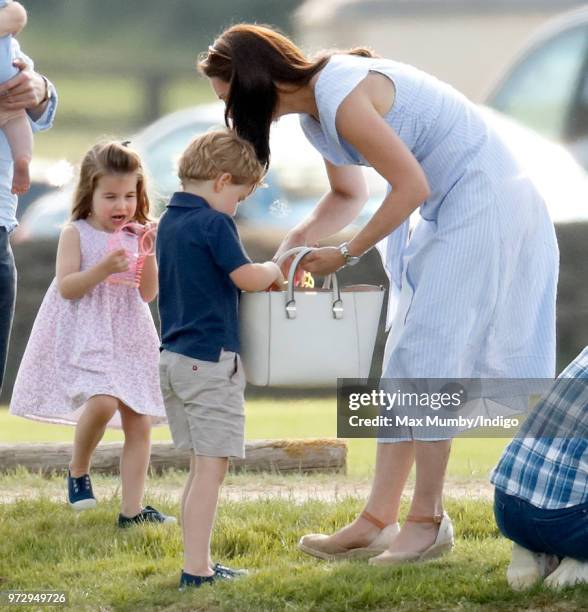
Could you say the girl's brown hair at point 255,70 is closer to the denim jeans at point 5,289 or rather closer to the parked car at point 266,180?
the denim jeans at point 5,289

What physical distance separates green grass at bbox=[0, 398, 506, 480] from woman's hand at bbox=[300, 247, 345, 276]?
10.8 feet

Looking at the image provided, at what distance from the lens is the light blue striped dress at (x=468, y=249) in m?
3.54

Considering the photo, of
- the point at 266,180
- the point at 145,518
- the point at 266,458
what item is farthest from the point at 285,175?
the point at 145,518

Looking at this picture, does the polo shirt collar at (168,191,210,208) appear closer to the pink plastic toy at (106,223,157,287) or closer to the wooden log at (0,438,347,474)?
the pink plastic toy at (106,223,157,287)

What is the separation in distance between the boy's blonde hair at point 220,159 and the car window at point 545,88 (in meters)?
6.11

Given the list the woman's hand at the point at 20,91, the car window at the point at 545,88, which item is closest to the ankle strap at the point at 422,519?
the woman's hand at the point at 20,91

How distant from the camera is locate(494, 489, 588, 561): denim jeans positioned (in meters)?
3.17

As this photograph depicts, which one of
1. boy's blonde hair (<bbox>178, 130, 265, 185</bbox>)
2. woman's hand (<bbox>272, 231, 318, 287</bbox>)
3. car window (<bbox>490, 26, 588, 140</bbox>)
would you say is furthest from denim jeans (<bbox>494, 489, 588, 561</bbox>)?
car window (<bbox>490, 26, 588, 140</bbox>)

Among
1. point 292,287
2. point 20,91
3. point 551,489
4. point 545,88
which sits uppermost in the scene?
point 545,88

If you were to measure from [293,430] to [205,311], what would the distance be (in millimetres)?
4939

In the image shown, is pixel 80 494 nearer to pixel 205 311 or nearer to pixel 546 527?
pixel 205 311

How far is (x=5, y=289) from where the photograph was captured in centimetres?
387

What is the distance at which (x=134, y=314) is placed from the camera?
4508 millimetres

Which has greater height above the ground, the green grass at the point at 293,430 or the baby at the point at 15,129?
the baby at the point at 15,129
